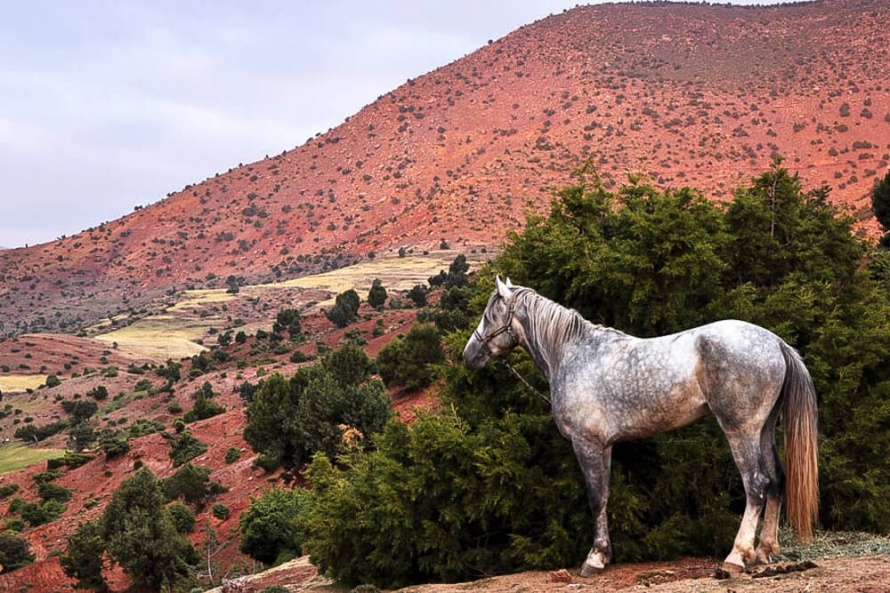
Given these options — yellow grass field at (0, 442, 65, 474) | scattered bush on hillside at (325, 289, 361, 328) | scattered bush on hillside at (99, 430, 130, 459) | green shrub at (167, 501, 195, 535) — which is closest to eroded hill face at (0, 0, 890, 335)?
scattered bush on hillside at (325, 289, 361, 328)

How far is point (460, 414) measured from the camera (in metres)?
10.4

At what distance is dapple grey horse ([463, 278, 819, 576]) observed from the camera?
6.89 metres

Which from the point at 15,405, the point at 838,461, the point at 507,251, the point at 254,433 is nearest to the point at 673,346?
the point at 838,461

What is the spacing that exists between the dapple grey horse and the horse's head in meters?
0.32

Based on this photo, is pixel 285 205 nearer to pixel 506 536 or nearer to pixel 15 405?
pixel 15 405

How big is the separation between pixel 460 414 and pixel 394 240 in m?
79.5

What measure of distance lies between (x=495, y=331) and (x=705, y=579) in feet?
10.4

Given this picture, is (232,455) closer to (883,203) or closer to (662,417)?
(662,417)

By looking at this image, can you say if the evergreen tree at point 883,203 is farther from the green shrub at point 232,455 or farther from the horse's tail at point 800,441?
the horse's tail at point 800,441

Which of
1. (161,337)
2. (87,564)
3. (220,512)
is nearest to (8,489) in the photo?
(220,512)

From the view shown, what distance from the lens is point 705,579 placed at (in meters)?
6.64

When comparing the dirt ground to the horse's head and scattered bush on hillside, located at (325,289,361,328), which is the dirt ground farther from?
scattered bush on hillside, located at (325,289,361,328)

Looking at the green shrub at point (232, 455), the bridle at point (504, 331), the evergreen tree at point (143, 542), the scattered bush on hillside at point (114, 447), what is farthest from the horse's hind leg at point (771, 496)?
the scattered bush on hillside at point (114, 447)

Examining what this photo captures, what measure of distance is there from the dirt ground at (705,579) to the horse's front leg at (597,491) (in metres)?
0.15
